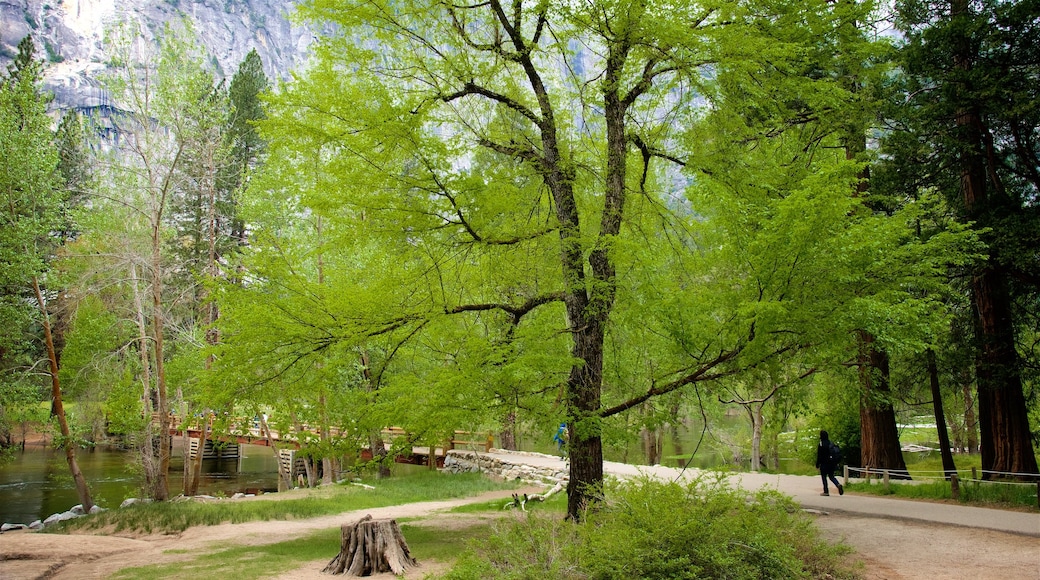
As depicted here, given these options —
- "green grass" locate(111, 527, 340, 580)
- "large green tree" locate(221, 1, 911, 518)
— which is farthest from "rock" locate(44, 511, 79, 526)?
"large green tree" locate(221, 1, 911, 518)

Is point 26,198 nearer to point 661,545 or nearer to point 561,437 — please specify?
point 561,437

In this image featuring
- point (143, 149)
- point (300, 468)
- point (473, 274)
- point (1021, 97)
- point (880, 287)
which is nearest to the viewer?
point (880, 287)

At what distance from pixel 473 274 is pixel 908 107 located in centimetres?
899

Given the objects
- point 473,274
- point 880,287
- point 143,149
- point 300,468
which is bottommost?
point 300,468

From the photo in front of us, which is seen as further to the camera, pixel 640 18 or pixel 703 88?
pixel 703 88

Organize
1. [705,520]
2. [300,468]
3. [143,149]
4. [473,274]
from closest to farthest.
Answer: [705,520] < [473,274] < [143,149] < [300,468]

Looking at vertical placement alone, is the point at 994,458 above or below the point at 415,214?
below

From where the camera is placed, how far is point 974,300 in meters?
13.1

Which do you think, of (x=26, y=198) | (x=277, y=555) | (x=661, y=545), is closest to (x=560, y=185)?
(x=661, y=545)

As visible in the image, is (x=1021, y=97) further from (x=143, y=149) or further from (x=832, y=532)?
(x=143, y=149)

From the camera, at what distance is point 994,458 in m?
12.9

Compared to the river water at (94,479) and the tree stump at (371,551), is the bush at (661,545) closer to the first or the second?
the tree stump at (371,551)

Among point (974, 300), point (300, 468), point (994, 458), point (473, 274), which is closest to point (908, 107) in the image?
point (974, 300)

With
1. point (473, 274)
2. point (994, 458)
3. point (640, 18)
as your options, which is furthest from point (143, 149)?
point (994, 458)
